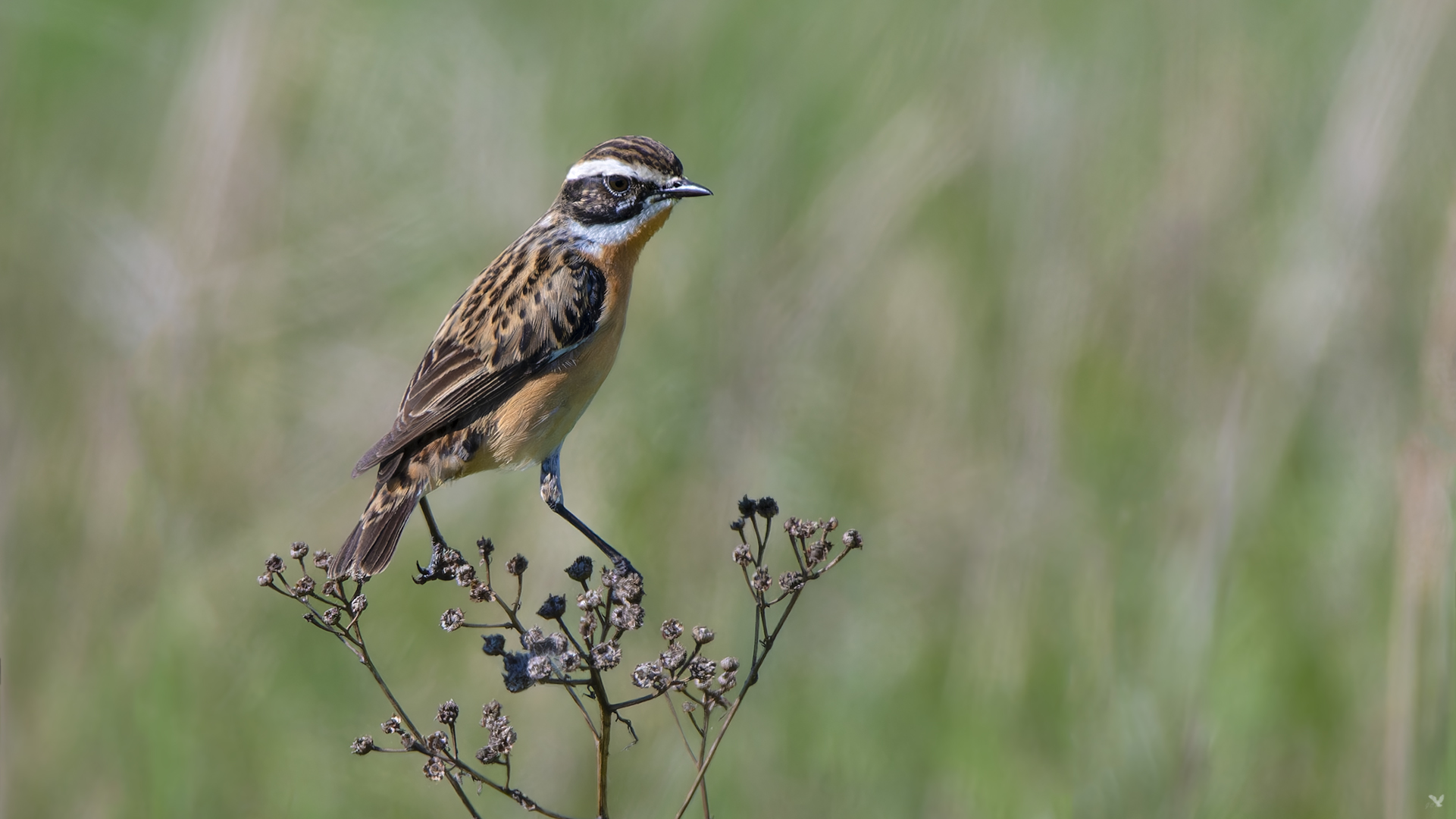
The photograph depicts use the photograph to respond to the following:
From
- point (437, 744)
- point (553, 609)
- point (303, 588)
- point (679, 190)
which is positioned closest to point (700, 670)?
point (553, 609)

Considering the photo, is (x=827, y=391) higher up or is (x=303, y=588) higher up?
(x=827, y=391)

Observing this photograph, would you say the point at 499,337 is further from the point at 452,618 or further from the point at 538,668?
the point at 538,668

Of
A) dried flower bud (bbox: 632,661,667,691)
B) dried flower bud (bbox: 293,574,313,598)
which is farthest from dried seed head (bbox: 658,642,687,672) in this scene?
dried flower bud (bbox: 293,574,313,598)

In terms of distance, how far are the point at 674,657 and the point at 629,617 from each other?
0.12 m

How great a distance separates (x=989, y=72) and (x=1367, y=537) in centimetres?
278

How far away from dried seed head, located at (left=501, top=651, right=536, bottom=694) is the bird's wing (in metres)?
1.39

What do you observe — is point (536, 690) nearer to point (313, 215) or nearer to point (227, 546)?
point (227, 546)

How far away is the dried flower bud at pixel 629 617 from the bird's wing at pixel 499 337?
1466 millimetres

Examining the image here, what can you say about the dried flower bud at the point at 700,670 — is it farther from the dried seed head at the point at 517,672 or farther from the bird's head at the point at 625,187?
the bird's head at the point at 625,187

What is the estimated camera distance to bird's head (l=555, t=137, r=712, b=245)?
452 centimetres

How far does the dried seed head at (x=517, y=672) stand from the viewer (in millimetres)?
2908

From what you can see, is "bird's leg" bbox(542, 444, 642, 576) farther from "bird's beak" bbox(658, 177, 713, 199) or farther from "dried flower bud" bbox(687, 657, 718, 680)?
"dried flower bud" bbox(687, 657, 718, 680)

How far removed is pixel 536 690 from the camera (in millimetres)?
5996

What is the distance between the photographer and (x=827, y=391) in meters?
7.00
